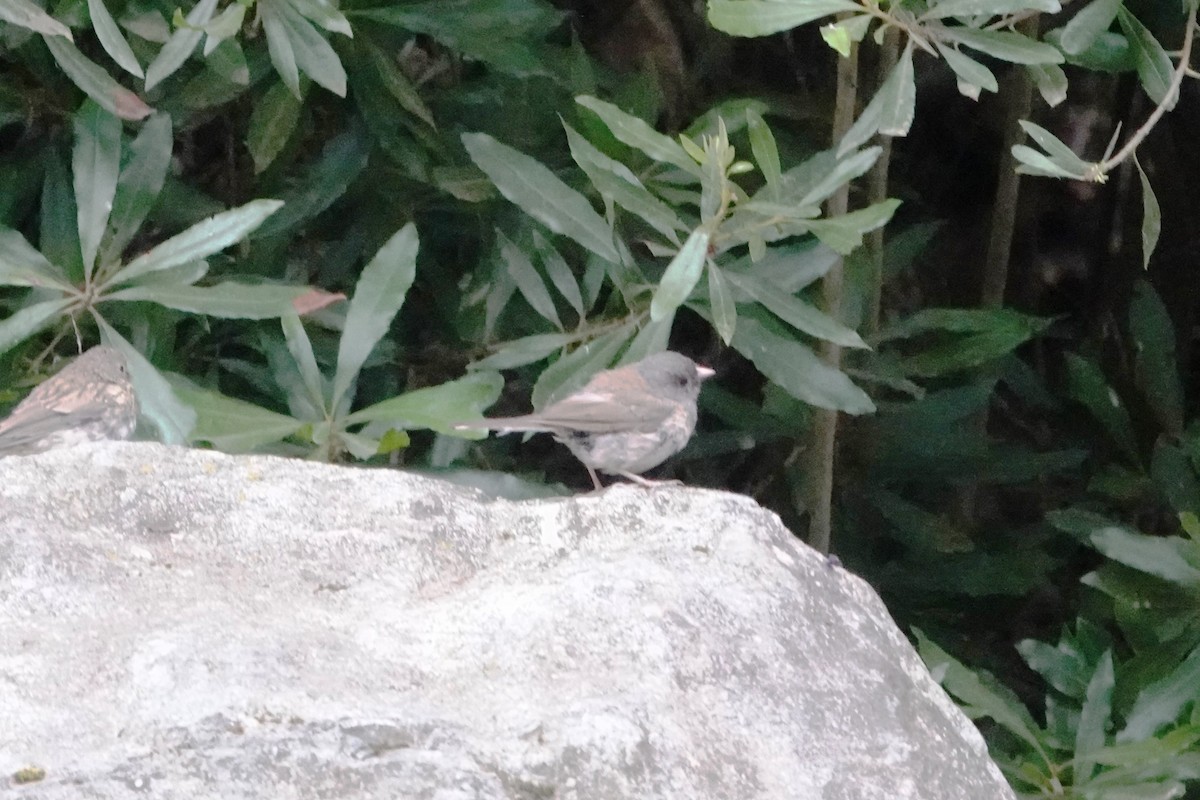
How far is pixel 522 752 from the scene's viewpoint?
1.26 metres

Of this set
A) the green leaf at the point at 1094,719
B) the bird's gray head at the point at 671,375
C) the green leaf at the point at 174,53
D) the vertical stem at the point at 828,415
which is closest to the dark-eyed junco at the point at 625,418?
the bird's gray head at the point at 671,375

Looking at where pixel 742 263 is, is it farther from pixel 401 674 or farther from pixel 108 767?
pixel 108 767

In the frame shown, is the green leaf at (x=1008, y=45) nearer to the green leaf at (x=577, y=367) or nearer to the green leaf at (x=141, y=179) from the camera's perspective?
the green leaf at (x=577, y=367)

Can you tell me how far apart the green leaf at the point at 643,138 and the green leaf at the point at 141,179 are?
98 centimetres

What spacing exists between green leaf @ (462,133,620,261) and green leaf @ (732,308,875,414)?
0.36 meters

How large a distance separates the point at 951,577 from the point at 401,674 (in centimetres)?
260

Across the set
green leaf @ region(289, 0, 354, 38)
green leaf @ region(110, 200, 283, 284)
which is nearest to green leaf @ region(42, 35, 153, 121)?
green leaf @ region(110, 200, 283, 284)

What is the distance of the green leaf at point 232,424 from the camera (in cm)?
223

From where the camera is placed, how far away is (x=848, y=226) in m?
2.36

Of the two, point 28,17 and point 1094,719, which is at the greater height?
point 28,17

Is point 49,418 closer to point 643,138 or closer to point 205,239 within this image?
point 205,239

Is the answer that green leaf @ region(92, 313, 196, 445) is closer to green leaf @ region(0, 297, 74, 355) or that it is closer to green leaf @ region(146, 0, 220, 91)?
green leaf @ region(0, 297, 74, 355)

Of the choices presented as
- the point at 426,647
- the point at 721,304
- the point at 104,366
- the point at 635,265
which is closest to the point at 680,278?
the point at 721,304

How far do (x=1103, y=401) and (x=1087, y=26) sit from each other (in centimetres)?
175
